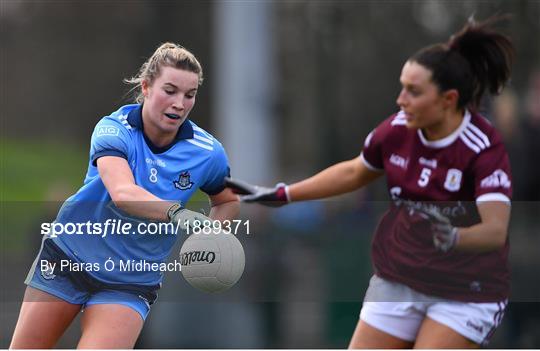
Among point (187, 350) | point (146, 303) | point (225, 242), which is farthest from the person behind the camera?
point (187, 350)

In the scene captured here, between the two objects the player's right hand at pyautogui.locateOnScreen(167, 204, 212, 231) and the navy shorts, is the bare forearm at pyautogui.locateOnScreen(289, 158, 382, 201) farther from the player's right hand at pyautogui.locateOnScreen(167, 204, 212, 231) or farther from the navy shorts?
the player's right hand at pyautogui.locateOnScreen(167, 204, 212, 231)

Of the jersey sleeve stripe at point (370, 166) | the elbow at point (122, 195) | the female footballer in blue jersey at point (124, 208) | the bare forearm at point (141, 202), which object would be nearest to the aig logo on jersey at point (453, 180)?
the jersey sleeve stripe at point (370, 166)

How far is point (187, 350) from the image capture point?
886 centimetres

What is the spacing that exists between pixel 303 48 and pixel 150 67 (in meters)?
14.3

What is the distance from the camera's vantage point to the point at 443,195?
5344 millimetres

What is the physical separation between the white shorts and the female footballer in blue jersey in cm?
103

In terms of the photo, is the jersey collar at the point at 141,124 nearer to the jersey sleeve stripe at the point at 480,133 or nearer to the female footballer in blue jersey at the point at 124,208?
the female footballer in blue jersey at the point at 124,208

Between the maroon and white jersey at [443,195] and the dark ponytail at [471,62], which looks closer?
the maroon and white jersey at [443,195]

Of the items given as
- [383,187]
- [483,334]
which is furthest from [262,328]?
[483,334]

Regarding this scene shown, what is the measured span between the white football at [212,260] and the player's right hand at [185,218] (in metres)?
0.07

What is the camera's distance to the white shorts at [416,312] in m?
5.41

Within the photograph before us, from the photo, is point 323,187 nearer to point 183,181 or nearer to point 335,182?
point 335,182

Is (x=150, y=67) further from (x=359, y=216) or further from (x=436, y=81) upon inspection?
(x=359, y=216)


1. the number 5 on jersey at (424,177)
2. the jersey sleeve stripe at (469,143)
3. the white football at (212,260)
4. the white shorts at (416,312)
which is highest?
the jersey sleeve stripe at (469,143)
